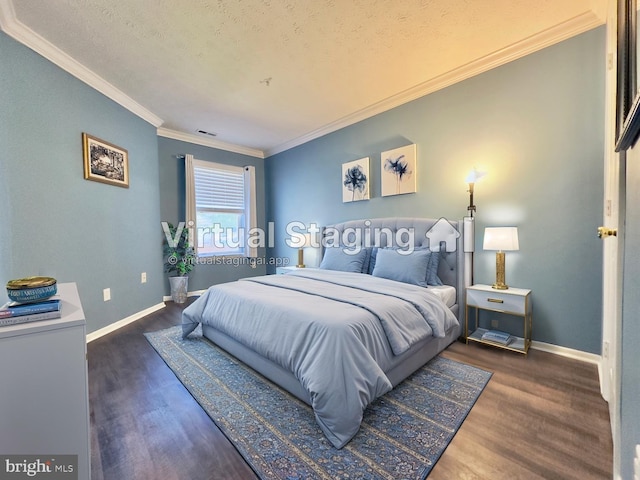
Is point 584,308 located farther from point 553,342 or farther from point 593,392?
point 593,392

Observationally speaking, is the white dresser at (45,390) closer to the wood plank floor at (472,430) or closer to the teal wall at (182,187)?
the wood plank floor at (472,430)

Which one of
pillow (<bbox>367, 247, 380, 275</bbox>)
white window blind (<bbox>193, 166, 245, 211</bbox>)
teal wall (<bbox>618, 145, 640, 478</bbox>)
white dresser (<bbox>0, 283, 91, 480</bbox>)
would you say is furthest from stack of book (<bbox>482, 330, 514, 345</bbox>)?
white window blind (<bbox>193, 166, 245, 211</bbox>)

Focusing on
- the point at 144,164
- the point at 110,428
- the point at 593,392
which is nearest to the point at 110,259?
the point at 144,164

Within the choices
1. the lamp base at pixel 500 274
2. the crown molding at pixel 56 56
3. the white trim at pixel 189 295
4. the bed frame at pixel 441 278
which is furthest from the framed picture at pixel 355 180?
the white trim at pixel 189 295

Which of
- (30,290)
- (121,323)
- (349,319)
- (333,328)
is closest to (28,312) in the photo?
(30,290)

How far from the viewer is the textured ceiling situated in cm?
196

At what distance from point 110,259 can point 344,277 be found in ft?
8.95

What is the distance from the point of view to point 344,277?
2.91 meters

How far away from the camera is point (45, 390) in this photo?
38.1 inches

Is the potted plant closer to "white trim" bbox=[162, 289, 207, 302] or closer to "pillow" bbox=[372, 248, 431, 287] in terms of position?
"white trim" bbox=[162, 289, 207, 302]

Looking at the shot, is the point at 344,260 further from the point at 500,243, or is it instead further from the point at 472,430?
the point at 472,430

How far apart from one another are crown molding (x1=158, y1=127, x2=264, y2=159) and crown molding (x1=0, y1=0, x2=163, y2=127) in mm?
753

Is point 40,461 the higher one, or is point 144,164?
point 144,164

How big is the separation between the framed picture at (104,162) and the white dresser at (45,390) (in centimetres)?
250
